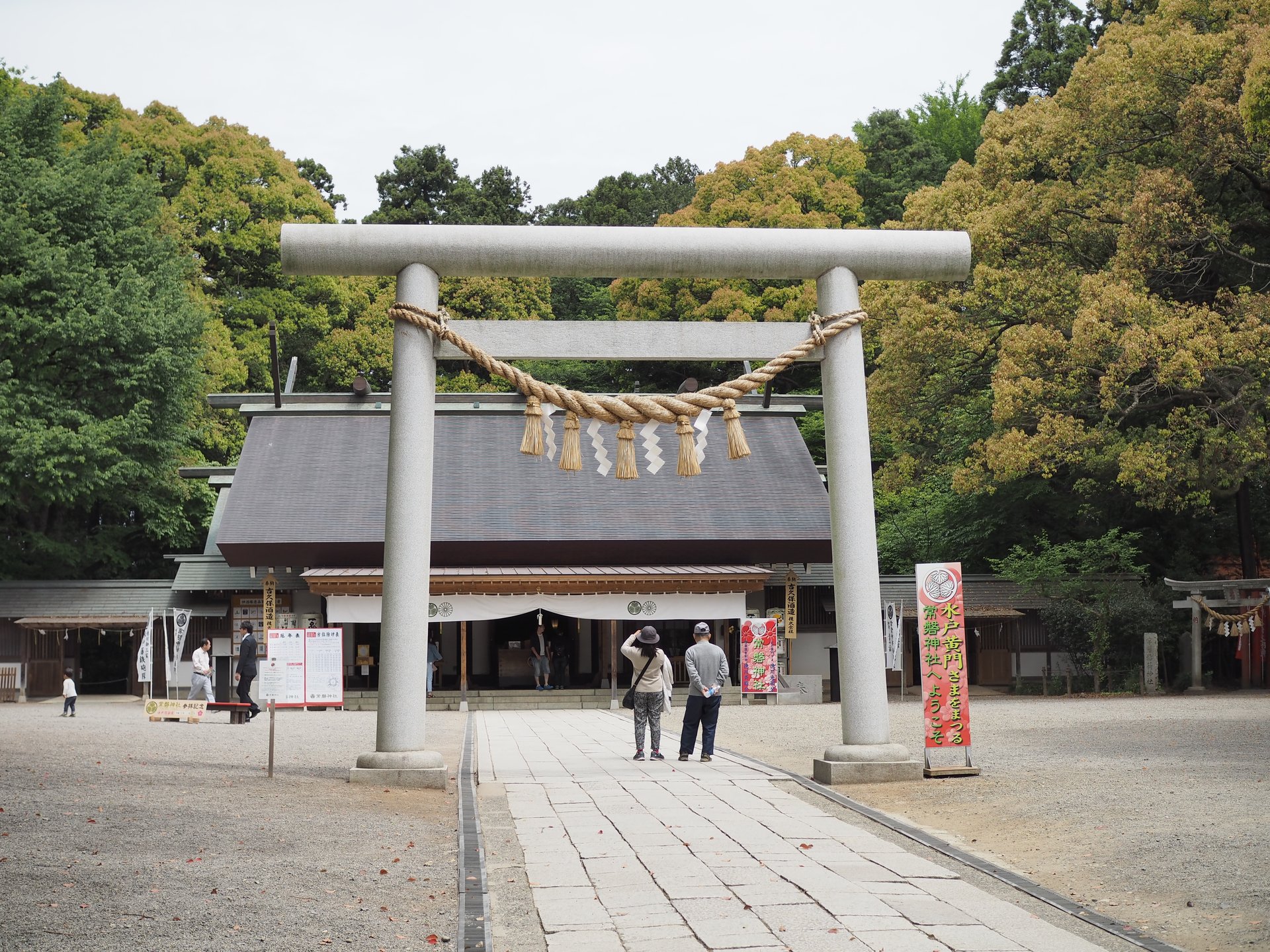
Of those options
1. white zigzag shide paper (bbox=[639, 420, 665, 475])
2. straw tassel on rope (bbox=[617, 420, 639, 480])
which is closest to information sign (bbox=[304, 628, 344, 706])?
straw tassel on rope (bbox=[617, 420, 639, 480])

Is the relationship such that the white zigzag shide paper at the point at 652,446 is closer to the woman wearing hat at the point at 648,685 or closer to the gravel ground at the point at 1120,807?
the woman wearing hat at the point at 648,685

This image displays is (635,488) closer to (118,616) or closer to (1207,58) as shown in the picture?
(118,616)

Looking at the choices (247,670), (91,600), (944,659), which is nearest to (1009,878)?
(944,659)

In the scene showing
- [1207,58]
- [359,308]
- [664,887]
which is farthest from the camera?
[359,308]

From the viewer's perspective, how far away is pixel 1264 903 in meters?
5.47

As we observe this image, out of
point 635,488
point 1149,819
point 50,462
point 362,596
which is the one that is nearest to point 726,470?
point 635,488

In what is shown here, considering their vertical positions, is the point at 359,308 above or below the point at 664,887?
above

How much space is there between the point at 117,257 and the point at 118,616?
8134 millimetres

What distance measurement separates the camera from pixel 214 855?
633cm

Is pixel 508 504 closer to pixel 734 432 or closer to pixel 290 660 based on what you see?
pixel 290 660

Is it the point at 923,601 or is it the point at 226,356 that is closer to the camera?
the point at 923,601

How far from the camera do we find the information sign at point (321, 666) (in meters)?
10.3

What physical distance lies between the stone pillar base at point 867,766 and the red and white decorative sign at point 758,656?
983 cm

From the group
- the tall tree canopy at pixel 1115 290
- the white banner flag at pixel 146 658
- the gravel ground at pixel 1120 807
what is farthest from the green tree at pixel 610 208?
the gravel ground at pixel 1120 807
